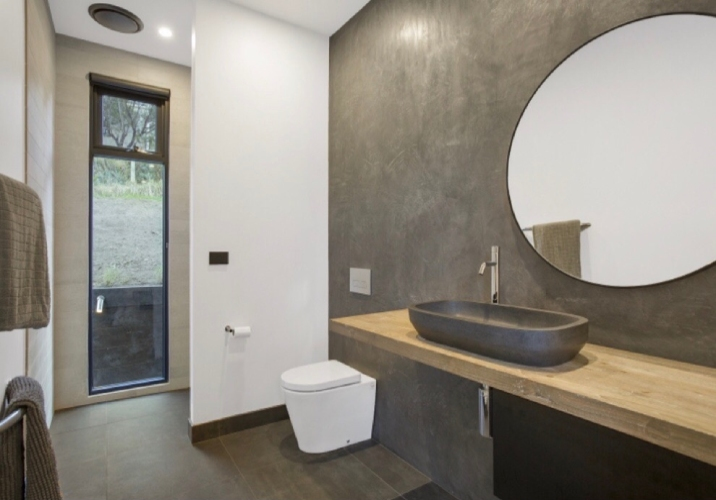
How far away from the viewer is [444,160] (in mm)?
1915

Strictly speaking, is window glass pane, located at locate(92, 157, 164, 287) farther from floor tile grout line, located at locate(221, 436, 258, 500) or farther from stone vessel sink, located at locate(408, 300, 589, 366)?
stone vessel sink, located at locate(408, 300, 589, 366)

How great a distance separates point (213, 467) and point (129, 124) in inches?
108

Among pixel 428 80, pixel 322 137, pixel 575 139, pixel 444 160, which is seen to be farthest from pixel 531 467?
pixel 322 137

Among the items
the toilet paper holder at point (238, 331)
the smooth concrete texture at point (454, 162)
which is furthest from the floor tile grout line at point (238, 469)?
the smooth concrete texture at point (454, 162)

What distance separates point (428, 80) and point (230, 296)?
70.5 inches

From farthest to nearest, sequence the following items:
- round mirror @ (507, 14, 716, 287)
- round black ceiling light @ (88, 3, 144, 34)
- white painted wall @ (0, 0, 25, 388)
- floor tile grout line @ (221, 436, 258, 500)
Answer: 1. round black ceiling light @ (88, 3, 144, 34)
2. floor tile grout line @ (221, 436, 258, 500)
3. white painted wall @ (0, 0, 25, 388)
4. round mirror @ (507, 14, 716, 287)

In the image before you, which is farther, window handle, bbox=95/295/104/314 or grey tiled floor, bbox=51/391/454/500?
window handle, bbox=95/295/104/314

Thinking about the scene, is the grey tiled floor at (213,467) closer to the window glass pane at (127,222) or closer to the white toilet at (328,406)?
the white toilet at (328,406)

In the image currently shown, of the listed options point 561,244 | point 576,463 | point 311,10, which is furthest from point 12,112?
point 576,463

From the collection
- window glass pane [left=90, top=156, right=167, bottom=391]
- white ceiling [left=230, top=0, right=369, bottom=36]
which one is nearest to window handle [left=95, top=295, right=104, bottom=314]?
window glass pane [left=90, top=156, right=167, bottom=391]

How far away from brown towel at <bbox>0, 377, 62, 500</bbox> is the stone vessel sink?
1.18m

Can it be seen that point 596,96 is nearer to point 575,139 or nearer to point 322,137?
point 575,139

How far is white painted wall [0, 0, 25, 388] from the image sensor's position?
138 cm

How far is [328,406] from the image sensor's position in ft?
7.14
